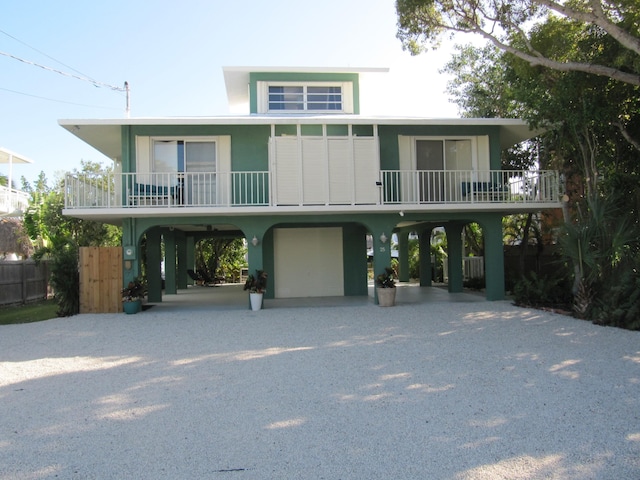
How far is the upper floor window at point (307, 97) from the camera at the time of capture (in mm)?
16984

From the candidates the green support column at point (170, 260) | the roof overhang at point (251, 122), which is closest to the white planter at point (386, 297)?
the roof overhang at point (251, 122)

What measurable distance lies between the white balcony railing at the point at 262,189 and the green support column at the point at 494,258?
75 centimetres

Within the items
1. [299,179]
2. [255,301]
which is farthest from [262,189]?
[255,301]

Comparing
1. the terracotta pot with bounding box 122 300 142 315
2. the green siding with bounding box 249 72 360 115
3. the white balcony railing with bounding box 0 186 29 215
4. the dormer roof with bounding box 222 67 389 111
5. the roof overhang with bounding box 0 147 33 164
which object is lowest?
the terracotta pot with bounding box 122 300 142 315

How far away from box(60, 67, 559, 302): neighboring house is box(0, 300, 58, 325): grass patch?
2.48m

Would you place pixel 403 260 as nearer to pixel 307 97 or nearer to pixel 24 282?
pixel 307 97

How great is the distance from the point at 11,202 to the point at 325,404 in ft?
84.5

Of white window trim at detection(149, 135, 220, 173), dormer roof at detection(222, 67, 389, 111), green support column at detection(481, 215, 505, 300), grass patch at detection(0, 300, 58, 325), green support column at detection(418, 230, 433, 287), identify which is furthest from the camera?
green support column at detection(418, 230, 433, 287)

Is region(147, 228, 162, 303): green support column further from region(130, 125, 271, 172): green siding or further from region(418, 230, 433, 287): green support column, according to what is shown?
region(418, 230, 433, 287): green support column

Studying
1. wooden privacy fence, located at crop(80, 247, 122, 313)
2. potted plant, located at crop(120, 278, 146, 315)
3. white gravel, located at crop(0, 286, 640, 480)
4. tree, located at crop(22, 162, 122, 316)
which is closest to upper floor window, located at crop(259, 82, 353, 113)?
tree, located at crop(22, 162, 122, 316)

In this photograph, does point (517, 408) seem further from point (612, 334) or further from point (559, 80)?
point (559, 80)

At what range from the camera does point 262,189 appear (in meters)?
14.2

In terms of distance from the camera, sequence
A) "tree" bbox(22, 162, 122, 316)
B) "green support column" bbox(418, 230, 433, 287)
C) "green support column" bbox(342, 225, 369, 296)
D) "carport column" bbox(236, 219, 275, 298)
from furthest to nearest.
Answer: "green support column" bbox(418, 230, 433, 287) → "tree" bbox(22, 162, 122, 316) → "green support column" bbox(342, 225, 369, 296) → "carport column" bbox(236, 219, 275, 298)

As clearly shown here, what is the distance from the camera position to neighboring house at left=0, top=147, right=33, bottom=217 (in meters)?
24.6
